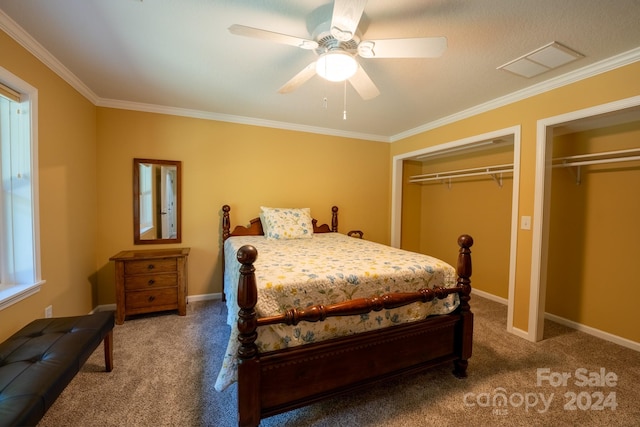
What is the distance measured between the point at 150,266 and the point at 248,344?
75.7 inches

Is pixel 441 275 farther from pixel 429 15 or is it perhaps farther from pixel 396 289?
pixel 429 15

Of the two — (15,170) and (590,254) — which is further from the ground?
(15,170)

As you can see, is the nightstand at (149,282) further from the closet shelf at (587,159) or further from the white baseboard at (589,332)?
the closet shelf at (587,159)

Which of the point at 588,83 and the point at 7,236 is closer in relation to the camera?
the point at 7,236

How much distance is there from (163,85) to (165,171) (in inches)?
39.5

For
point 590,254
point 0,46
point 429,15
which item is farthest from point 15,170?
point 590,254

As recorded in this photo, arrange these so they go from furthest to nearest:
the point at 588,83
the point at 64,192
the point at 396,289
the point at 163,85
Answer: the point at 163,85 → the point at 64,192 → the point at 588,83 → the point at 396,289

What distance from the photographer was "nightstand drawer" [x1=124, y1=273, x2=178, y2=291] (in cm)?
256

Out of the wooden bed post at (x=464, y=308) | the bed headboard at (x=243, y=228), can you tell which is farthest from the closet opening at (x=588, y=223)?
the bed headboard at (x=243, y=228)

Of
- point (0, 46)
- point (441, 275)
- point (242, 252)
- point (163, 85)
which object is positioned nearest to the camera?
point (242, 252)

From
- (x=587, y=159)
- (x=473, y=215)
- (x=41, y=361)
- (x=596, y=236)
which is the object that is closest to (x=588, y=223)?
(x=596, y=236)

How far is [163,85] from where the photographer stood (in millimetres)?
2447

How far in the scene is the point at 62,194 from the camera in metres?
2.20

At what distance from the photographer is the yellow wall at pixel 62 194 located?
1791mm
